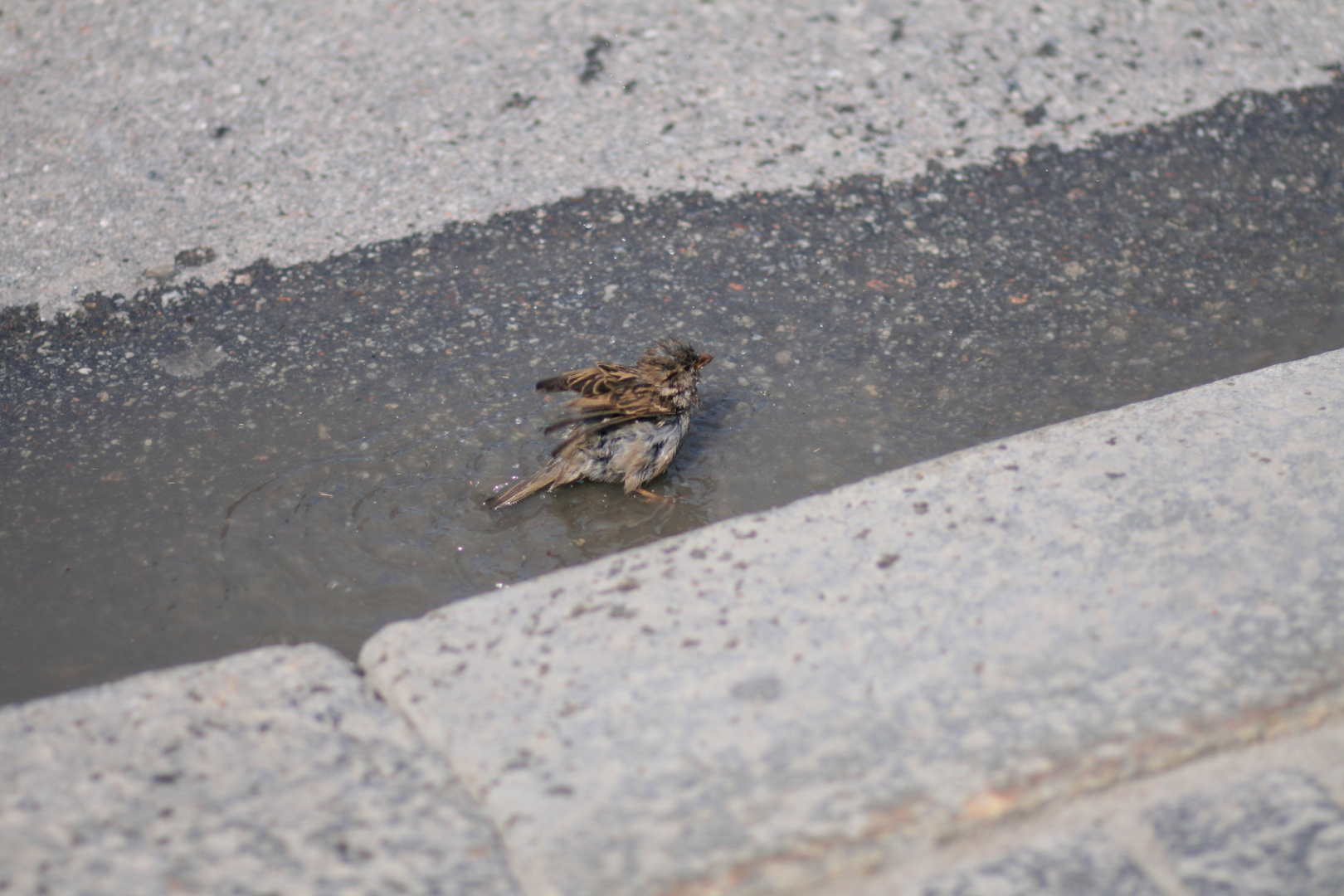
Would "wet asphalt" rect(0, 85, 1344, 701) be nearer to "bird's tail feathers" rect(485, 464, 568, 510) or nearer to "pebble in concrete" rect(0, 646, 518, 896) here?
"bird's tail feathers" rect(485, 464, 568, 510)

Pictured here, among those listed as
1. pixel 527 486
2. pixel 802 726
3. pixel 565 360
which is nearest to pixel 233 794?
pixel 802 726

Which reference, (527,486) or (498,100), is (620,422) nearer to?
(527,486)

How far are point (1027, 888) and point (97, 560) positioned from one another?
363 cm

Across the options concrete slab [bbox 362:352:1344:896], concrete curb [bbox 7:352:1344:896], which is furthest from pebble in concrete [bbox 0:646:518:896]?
concrete slab [bbox 362:352:1344:896]

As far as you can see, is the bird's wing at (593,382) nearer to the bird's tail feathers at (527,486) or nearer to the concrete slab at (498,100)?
the bird's tail feathers at (527,486)

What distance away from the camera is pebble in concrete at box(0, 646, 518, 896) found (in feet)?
7.86

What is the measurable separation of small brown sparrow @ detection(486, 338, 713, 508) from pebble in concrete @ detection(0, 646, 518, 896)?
163cm

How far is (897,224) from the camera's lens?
5906 mm

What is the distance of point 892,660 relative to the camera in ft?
9.25

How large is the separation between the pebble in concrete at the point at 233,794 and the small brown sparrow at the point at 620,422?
1629mm

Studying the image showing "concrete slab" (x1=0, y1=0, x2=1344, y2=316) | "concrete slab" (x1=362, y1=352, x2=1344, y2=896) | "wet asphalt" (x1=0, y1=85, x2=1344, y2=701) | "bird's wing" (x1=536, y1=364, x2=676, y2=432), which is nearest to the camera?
"concrete slab" (x1=362, y1=352, x2=1344, y2=896)

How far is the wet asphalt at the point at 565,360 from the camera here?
4.09 m

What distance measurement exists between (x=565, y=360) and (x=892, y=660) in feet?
9.10

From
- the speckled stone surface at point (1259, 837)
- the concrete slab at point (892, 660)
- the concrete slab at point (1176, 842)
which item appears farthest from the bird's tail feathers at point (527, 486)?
the speckled stone surface at point (1259, 837)
